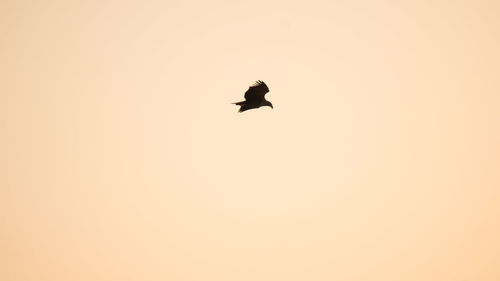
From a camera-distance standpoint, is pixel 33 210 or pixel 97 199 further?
pixel 97 199

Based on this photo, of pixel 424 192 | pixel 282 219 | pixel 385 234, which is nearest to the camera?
pixel 385 234

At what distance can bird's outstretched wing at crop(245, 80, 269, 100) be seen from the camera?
5.57 meters

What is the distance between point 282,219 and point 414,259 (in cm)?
564

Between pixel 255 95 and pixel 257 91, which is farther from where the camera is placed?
pixel 255 95

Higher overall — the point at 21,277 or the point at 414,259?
the point at 414,259

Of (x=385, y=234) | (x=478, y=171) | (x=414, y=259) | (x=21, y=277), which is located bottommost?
(x=21, y=277)

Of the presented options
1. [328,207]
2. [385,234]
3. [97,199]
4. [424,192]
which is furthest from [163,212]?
[424,192]

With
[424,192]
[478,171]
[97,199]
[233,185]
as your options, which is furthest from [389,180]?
[97,199]

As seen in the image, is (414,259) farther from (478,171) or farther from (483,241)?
(478,171)

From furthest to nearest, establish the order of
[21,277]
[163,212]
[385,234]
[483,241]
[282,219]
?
[282,219], [163,212], [385,234], [483,241], [21,277]

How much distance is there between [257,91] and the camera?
5.67 meters

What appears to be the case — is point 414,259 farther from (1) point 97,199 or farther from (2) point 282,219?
(1) point 97,199

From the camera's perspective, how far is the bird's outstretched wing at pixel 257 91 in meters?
5.57

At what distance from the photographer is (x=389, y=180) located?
50.0 ft
